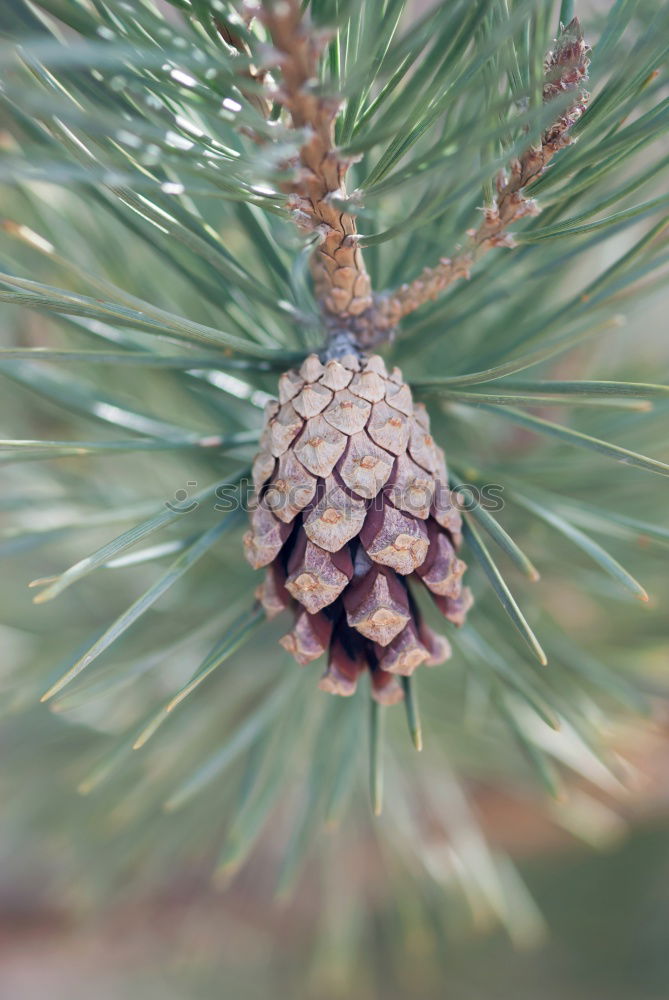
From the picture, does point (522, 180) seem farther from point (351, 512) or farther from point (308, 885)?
point (308, 885)

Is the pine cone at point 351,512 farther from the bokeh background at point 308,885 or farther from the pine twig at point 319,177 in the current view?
the bokeh background at point 308,885

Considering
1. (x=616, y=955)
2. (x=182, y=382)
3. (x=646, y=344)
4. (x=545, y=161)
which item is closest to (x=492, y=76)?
(x=545, y=161)

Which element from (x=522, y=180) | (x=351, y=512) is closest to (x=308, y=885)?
(x=351, y=512)

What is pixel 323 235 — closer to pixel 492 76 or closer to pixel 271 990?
pixel 492 76

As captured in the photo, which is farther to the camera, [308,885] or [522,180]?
[308,885]

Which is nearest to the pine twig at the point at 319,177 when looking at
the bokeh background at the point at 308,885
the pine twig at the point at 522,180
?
the pine twig at the point at 522,180

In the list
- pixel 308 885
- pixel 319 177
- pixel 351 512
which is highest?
pixel 319 177
